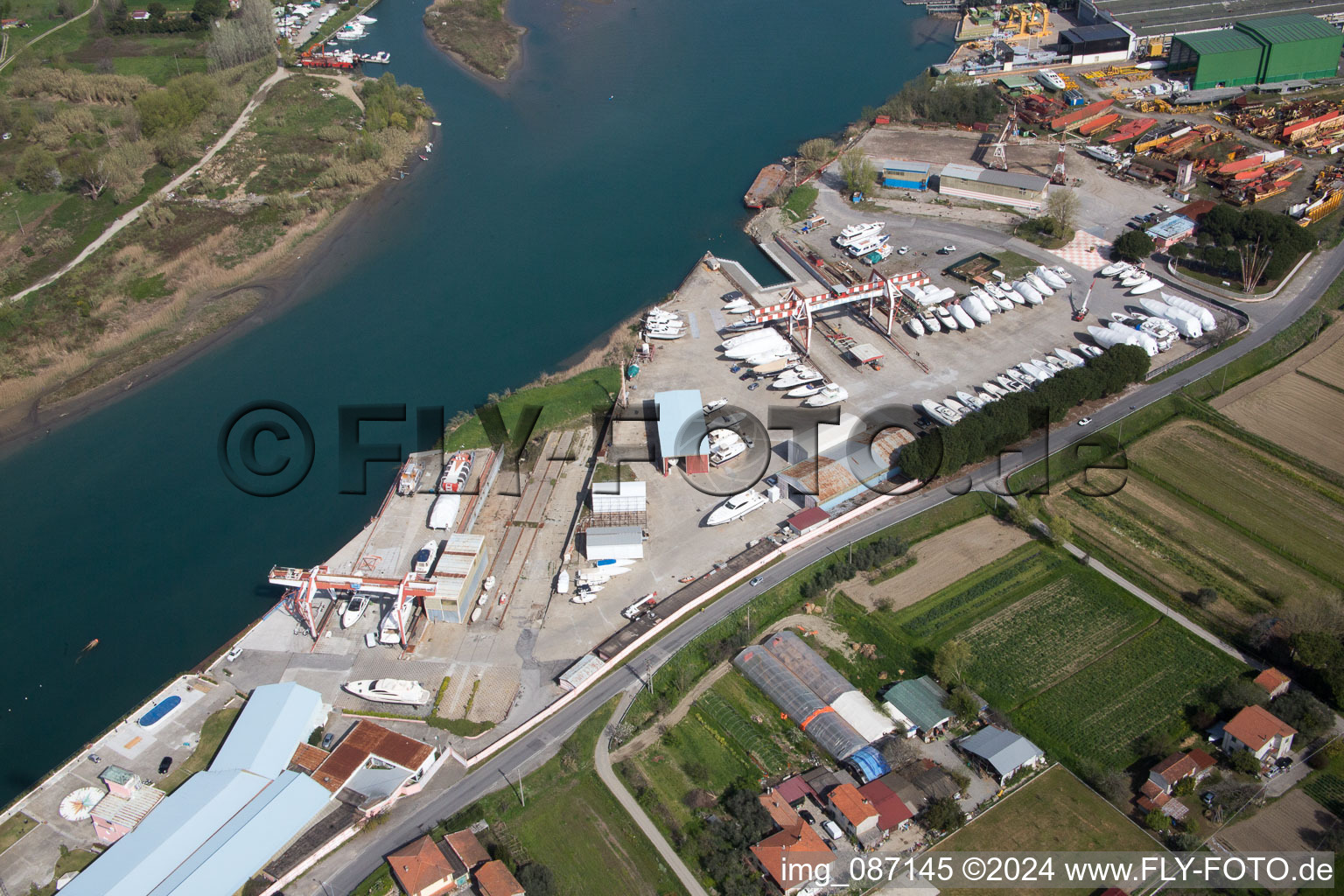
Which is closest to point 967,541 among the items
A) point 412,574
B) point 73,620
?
point 412,574

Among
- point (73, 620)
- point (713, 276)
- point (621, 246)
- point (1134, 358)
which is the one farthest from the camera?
point (621, 246)

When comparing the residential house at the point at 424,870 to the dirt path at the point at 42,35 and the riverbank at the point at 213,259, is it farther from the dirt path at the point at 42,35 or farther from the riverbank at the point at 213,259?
the dirt path at the point at 42,35

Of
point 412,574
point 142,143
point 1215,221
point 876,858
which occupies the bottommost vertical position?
point 876,858

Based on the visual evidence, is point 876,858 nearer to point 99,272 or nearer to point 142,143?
point 99,272

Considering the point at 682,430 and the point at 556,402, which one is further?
the point at 556,402

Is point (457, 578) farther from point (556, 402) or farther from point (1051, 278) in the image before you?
point (1051, 278)

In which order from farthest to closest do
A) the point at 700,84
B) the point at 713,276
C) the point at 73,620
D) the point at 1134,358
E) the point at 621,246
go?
the point at 700,84 → the point at 621,246 → the point at 713,276 → the point at 1134,358 → the point at 73,620

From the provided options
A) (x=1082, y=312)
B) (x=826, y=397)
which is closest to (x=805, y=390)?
(x=826, y=397)
